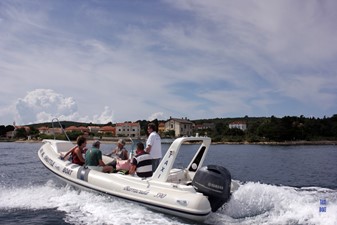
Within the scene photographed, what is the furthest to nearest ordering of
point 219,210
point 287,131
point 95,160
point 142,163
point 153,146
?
point 287,131, point 95,160, point 153,146, point 142,163, point 219,210

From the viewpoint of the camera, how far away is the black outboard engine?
6758 millimetres

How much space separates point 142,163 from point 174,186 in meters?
1.37

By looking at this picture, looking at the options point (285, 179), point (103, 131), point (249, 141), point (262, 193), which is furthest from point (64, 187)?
point (103, 131)

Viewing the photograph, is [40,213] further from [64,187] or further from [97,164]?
[64,187]

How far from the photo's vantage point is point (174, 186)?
7.13 meters

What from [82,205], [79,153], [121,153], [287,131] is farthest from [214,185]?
[287,131]

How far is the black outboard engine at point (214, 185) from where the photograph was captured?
6758 mm

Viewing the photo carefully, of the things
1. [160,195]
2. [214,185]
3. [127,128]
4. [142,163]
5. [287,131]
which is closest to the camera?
[214,185]

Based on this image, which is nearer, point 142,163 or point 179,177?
point 142,163

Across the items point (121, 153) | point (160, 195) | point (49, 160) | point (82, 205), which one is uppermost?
point (121, 153)

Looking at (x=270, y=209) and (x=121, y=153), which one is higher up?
(x=121, y=153)

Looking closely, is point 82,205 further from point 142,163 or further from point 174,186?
point 174,186

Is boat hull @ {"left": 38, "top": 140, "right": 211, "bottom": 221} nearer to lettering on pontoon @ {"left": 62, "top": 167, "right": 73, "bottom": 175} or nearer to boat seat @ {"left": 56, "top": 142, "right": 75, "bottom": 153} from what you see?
lettering on pontoon @ {"left": 62, "top": 167, "right": 73, "bottom": 175}

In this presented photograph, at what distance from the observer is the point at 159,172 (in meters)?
7.62
